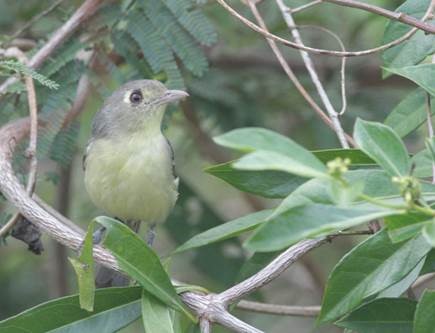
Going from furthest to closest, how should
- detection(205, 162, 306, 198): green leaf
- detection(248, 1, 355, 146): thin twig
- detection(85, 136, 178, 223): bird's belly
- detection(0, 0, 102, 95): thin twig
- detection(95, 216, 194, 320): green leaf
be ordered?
1. detection(85, 136, 178, 223): bird's belly
2. detection(0, 0, 102, 95): thin twig
3. detection(248, 1, 355, 146): thin twig
4. detection(205, 162, 306, 198): green leaf
5. detection(95, 216, 194, 320): green leaf

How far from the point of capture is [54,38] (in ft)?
14.0

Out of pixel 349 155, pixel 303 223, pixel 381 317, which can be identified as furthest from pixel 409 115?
pixel 303 223

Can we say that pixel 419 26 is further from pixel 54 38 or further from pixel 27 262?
pixel 27 262

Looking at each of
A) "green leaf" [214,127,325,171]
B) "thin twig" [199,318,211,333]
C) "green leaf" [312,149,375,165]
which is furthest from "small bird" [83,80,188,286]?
"green leaf" [214,127,325,171]

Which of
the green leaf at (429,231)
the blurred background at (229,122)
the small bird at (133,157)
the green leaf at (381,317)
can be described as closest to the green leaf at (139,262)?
the green leaf at (381,317)

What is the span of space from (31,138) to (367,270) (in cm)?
159

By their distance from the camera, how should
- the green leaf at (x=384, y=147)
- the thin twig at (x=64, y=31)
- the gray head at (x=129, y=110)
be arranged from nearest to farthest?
the green leaf at (x=384, y=147) < the thin twig at (x=64, y=31) < the gray head at (x=129, y=110)

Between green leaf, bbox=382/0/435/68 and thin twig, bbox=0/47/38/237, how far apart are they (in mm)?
1346

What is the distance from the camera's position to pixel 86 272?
2941mm

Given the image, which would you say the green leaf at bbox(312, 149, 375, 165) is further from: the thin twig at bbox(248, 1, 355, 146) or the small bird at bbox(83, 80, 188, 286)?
the small bird at bbox(83, 80, 188, 286)

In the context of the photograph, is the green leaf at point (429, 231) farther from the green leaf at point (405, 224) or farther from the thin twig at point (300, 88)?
the thin twig at point (300, 88)

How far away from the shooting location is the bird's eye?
451 centimetres

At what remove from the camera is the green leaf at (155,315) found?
9.73 feet

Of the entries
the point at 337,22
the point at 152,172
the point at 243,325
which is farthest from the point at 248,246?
the point at 337,22
